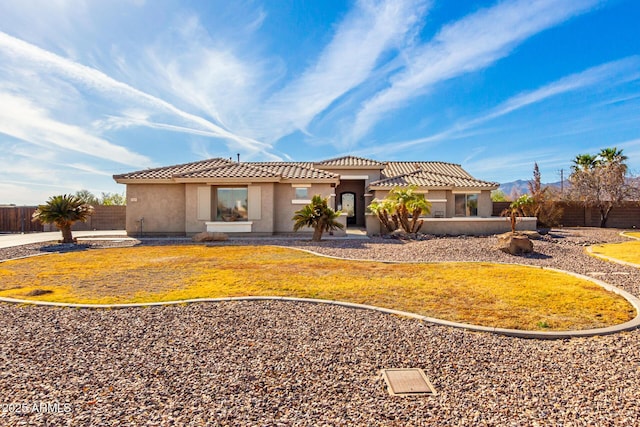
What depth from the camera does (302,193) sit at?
17906mm

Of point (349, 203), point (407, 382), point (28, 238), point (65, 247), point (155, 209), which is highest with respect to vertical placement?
point (349, 203)

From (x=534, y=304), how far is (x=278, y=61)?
14.3 m

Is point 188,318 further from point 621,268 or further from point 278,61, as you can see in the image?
point 278,61

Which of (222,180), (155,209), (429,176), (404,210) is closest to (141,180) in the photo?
(155,209)

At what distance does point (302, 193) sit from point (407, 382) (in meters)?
15.1

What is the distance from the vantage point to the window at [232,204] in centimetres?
1741

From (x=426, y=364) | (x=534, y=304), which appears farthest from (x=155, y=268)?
(x=534, y=304)

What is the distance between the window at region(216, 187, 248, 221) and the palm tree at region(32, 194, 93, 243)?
6.17 m

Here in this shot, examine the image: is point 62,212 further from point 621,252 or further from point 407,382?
point 621,252

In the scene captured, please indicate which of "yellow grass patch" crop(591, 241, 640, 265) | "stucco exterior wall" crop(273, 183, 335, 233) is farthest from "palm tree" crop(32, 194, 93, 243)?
"yellow grass patch" crop(591, 241, 640, 265)

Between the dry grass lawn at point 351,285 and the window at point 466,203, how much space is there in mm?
13735

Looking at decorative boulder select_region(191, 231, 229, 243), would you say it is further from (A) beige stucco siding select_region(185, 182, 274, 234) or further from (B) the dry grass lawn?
(B) the dry grass lawn

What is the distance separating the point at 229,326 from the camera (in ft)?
15.2

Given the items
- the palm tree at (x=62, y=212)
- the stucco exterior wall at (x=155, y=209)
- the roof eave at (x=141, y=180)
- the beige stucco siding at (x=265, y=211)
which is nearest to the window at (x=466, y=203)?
the beige stucco siding at (x=265, y=211)
